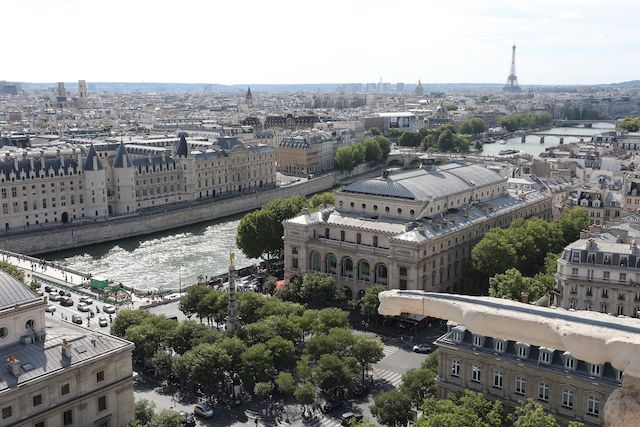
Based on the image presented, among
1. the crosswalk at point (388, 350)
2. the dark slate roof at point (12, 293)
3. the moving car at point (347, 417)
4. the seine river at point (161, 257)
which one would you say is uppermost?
the dark slate roof at point (12, 293)

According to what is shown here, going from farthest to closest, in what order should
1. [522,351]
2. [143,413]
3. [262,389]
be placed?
[262,389]
[143,413]
[522,351]

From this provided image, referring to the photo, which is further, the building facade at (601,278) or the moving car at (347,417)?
the building facade at (601,278)

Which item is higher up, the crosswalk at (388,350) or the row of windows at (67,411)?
the row of windows at (67,411)

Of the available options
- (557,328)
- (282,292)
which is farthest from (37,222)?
(557,328)

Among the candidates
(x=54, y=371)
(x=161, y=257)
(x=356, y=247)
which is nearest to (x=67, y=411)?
(x=54, y=371)

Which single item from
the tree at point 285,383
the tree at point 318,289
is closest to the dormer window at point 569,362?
the tree at point 285,383

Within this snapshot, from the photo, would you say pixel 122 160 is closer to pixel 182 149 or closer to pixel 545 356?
pixel 182 149

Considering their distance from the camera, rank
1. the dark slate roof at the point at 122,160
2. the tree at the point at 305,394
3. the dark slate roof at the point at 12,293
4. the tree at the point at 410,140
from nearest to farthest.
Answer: the dark slate roof at the point at 12,293
the tree at the point at 305,394
the dark slate roof at the point at 122,160
the tree at the point at 410,140

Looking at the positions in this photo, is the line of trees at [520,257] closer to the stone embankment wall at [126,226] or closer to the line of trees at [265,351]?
the line of trees at [265,351]

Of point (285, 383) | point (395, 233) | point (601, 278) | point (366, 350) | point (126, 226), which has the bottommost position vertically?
point (126, 226)
